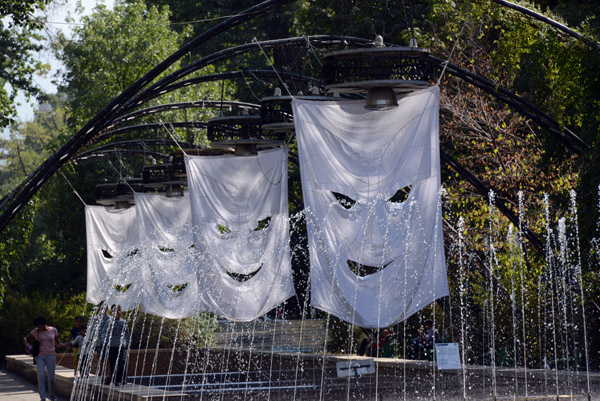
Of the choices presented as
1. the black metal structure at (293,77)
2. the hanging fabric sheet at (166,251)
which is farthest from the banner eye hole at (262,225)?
the black metal structure at (293,77)

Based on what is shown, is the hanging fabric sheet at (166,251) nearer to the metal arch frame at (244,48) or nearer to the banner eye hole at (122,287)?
the banner eye hole at (122,287)

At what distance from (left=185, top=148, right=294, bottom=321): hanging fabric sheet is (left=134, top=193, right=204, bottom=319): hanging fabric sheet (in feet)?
11.3

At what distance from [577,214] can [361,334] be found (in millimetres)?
11605

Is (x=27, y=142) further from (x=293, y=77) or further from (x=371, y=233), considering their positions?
(x=371, y=233)

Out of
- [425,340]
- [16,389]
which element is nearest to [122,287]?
[16,389]

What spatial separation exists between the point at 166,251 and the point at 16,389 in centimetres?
814

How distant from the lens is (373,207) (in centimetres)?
1366

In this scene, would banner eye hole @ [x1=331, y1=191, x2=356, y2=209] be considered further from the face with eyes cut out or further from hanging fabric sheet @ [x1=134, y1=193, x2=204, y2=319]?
hanging fabric sheet @ [x1=134, y1=193, x2=204, y2=319]

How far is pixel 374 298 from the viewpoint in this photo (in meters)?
13.3

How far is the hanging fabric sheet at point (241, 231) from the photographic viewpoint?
1873 centimetres

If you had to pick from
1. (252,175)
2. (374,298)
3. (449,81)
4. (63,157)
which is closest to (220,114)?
(252,175)

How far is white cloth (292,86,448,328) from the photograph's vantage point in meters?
13.0

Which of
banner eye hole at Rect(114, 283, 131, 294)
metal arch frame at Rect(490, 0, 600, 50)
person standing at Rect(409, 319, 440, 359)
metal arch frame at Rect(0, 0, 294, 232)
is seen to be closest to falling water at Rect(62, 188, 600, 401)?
person standing at Rect(409, 319, 440, 359)

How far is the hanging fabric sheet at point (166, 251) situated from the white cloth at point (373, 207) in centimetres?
983
